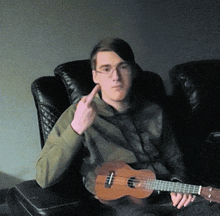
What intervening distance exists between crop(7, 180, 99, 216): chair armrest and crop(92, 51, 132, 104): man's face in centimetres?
35

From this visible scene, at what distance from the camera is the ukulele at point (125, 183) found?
1.16m

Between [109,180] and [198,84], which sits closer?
[109,180]

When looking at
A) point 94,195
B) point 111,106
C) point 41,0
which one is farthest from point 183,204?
point 41,0

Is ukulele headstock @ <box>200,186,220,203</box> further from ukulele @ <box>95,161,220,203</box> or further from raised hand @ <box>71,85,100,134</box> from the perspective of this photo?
raised hand @ <box>71,85,100,134</box>

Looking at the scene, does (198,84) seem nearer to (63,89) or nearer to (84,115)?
(63,89)

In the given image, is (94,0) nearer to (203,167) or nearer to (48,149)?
(48,149)

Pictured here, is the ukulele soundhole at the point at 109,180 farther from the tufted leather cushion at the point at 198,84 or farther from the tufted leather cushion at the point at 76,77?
the tufted leather cushion at the point at 198,84

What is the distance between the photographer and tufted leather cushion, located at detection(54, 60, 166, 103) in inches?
58.4

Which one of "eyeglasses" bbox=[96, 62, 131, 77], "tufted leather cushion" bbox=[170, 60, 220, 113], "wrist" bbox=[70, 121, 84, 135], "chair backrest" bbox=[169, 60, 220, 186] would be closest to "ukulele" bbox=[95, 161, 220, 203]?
"wrist" bbox=[70, 121, 84, 135]

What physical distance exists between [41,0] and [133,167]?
907mm

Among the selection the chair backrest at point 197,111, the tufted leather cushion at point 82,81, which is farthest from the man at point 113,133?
the chair backrest at point 197,111

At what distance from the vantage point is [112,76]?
47.9 inches

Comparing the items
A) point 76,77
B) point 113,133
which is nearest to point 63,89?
point 76,77

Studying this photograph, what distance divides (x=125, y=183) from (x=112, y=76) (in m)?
0.36
